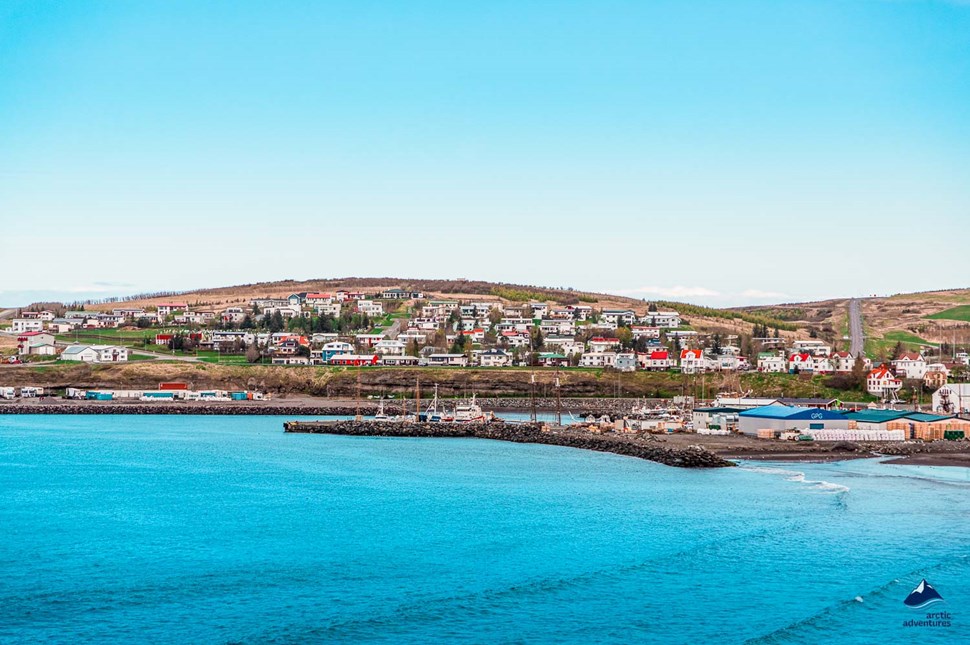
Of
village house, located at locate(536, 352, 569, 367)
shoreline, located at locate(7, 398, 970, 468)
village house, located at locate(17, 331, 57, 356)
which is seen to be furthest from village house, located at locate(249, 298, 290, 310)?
shoreline, located at locate(7, 398, 970, 468)

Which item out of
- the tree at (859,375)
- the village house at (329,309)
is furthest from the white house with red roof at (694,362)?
the village house at (329,309)

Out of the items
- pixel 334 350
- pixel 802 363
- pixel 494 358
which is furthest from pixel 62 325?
pixel 802 363

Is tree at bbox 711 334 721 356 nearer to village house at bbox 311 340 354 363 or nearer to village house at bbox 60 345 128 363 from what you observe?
village house at bbox 311 340 354 363

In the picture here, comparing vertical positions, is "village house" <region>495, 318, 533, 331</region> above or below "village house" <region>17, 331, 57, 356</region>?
above

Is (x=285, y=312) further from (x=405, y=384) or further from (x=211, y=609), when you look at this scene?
(x=211, y=609)

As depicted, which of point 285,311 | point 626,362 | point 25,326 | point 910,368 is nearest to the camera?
point 910,368

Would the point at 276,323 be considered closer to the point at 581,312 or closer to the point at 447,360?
the point at 447,360

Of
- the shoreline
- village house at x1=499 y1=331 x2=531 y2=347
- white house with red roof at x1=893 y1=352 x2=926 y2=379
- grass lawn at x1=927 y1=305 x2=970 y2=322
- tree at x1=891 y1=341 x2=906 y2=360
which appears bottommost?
the shoreline
